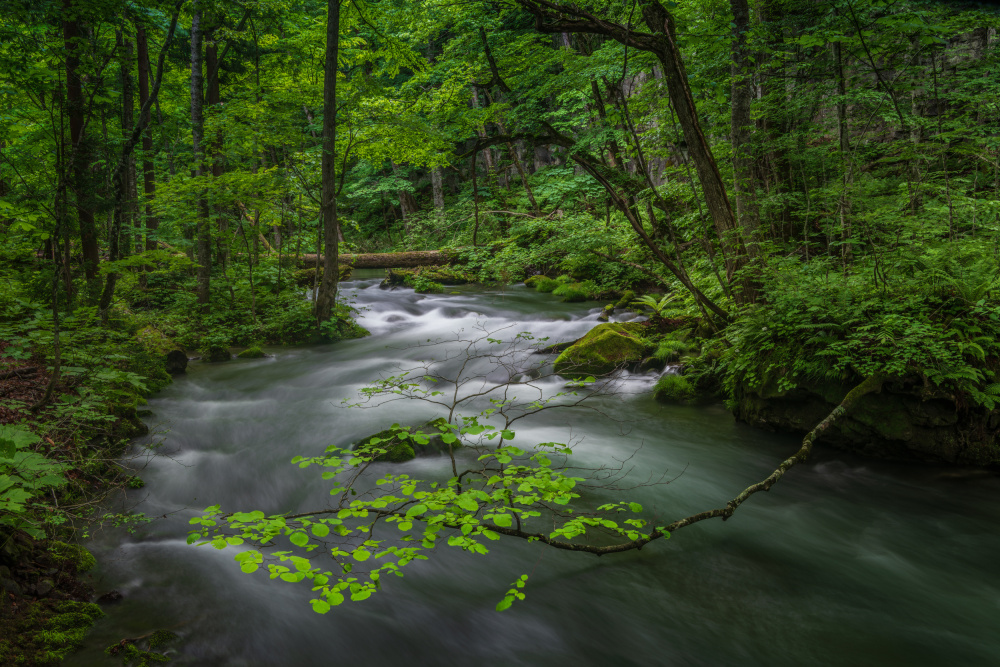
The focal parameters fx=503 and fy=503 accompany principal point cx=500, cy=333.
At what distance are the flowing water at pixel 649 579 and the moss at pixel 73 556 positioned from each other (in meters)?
0.12

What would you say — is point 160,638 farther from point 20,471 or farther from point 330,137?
point 330,137

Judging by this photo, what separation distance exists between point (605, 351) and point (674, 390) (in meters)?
1.23

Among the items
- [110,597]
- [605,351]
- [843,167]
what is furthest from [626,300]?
[110,597]

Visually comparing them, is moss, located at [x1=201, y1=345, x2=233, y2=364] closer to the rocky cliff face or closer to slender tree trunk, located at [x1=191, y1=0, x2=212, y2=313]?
slender tree trunk, located at [x1=191, y1=0, x2=212, y2=313]

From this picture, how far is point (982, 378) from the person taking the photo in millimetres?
4336

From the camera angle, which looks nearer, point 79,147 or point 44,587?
point 44,587

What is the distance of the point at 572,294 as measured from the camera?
1320 cm

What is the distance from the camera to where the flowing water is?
3.18 metres

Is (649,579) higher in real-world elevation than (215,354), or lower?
lower

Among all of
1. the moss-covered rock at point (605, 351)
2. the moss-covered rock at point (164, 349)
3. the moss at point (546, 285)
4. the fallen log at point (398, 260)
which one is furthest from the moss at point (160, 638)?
the fallen log at point (398, 260)

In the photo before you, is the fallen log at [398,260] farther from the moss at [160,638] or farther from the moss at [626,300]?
the moss at [160,638]

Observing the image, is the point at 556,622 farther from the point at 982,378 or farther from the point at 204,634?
the point at 982,378

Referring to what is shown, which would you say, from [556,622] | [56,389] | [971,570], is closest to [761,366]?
[971,570]

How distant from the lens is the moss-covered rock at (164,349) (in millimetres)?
8328
